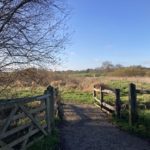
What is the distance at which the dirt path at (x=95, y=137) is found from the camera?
973 centimetres

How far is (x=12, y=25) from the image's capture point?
40.2ft

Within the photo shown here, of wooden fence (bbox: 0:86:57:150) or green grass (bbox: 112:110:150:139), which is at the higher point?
wooden fence (bbox: 0:86:57:150)

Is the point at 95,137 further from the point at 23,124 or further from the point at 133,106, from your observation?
the point at 23,124

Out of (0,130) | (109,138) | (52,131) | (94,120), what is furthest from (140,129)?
(0,130)

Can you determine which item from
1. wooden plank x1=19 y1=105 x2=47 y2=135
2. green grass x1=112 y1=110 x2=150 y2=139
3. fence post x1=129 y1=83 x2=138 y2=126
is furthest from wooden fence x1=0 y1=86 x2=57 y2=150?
fence post x1=129 y1=83 x2=138 y2=126

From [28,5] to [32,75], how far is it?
2411 mm

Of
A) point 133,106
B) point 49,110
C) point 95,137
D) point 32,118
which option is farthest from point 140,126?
point 32,118

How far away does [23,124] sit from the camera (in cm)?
1008

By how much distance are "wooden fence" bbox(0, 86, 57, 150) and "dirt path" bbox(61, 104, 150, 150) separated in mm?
754

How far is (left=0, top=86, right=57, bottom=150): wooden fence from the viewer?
27.2 ft

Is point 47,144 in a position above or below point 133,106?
below

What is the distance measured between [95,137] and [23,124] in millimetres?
2333

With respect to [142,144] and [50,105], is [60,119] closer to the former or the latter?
[50,105]

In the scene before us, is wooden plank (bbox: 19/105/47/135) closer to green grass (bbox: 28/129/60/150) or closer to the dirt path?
green grass (bbox: 28/129/60/150)
